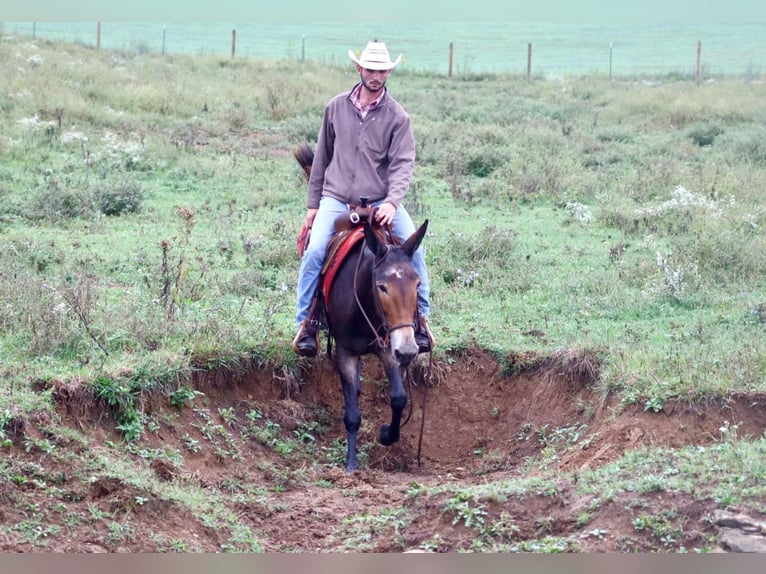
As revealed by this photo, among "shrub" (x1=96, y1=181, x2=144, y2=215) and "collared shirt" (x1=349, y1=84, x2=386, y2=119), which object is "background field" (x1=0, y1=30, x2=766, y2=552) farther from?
"collared shirt" (x1=349, y1=84, x2=386, y2=119)

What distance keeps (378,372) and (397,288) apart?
2.19 meters

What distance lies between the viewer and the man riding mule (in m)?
8.11

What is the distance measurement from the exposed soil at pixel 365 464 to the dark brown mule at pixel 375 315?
1.23 feet

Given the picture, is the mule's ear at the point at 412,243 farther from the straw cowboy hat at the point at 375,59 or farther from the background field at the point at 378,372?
the background field at the point at 378,372

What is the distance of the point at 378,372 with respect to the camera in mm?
9375

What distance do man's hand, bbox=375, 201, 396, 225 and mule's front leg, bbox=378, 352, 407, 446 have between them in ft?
3.20

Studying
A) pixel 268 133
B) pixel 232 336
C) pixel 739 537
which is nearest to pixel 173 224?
pixel 232 336

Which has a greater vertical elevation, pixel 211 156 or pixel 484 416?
pixel 211 156

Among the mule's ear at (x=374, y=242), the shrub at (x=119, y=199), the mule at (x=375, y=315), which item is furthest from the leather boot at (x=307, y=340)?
the shrub at (x=119, y=199)

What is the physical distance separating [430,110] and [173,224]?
36.1 feet

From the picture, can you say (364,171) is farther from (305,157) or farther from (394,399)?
(394,399)

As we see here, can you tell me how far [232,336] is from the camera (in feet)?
28.6

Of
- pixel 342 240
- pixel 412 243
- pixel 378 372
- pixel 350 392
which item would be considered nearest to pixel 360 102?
pixel 342 240

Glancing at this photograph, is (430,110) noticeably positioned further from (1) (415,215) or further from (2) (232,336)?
(2) (232,336)
